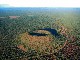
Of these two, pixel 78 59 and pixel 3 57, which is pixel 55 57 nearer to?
pixel 78 59

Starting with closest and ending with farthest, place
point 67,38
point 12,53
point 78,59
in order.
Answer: point 78,59
point 12,53
point 67,38

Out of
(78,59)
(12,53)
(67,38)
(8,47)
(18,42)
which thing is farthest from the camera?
(67,38)

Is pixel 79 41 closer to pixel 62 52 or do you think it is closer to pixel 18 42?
pixel 62 52

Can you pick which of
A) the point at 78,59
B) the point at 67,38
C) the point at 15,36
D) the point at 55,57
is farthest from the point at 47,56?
the point at 15,36

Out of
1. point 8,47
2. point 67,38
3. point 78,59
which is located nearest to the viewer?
point 78,59

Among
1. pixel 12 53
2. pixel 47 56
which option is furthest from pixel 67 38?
pixel 12 53

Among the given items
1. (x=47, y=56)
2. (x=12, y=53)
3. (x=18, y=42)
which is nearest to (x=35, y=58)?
(x=47, y=56)

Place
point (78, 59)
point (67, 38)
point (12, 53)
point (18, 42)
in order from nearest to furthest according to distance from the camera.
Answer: point (78, 59)
point (12, 53)
point (18, 42)
point (67, 38)

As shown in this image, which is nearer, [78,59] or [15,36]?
[78,59]

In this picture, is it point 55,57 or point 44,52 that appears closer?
point 55,57
